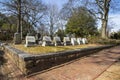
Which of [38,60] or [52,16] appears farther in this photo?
[52,16]

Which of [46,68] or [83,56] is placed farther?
[83,56]

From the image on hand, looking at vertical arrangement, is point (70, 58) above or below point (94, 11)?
below

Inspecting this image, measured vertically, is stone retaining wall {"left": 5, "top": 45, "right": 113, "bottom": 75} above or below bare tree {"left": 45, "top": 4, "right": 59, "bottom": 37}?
below

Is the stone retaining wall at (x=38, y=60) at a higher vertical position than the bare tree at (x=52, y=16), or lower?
lower

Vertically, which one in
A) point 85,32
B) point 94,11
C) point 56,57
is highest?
point 94,11

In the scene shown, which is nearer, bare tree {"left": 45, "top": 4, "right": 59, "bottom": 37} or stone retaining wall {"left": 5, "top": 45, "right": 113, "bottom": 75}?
stone retaining wall {"left": 5, "top": 45, "right": 113, "bottom": 75}

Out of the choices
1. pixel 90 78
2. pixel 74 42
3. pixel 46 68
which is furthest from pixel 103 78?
pixel 74 42

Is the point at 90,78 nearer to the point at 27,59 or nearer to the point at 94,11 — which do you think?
the point at 27,59

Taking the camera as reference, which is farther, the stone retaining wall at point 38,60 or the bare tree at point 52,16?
the bare tree at point 52,16

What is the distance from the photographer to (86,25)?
91.4 ft

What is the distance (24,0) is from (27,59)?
53.6 feet

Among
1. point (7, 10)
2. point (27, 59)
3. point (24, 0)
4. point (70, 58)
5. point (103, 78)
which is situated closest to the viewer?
point (103, 78)

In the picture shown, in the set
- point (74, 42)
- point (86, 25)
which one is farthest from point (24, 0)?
point (86, 25)

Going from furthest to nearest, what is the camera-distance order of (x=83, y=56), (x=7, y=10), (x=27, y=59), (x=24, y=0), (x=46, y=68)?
(x=7, y=10) → (x=24, y=0) → (x=83, y=56) → (x=46, y=68) → (x=27, y=59)
